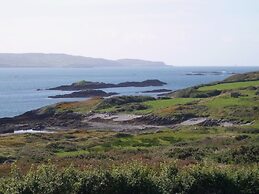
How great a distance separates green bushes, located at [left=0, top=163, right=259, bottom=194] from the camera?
23.5m

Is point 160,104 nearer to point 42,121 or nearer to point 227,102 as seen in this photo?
point 227,102

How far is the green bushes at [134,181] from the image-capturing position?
926 inches

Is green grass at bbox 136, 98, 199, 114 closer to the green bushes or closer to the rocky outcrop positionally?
the rocky outcrop

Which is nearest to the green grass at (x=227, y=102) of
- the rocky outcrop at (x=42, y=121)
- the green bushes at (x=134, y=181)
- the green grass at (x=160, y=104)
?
the green grass at (x=160, y=104)

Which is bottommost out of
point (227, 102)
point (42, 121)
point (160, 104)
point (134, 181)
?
point (42, 121)

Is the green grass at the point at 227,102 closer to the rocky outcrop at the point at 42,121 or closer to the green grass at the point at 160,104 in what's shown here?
the green grass at the point at 160,104

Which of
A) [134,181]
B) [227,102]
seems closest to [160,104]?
[227,102]

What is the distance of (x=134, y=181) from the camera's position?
24656 millimetres

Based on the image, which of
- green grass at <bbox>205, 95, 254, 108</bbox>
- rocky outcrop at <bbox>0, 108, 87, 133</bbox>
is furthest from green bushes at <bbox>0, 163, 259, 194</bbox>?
rocky outcrop at <bbox>0, 108, 87, 133</bbox>

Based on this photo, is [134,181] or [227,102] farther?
[227,102]

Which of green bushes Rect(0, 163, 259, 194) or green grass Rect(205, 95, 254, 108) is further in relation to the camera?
green grass Rect(205, 95, 254, 108)

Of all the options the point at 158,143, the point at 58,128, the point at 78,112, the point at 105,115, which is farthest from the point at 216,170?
the point at 78,112

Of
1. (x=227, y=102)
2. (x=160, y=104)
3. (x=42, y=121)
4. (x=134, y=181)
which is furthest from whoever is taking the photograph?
(x=160, y=104)

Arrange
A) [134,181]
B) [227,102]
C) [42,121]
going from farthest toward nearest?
[42,121]
[227,102]
[134,181]
